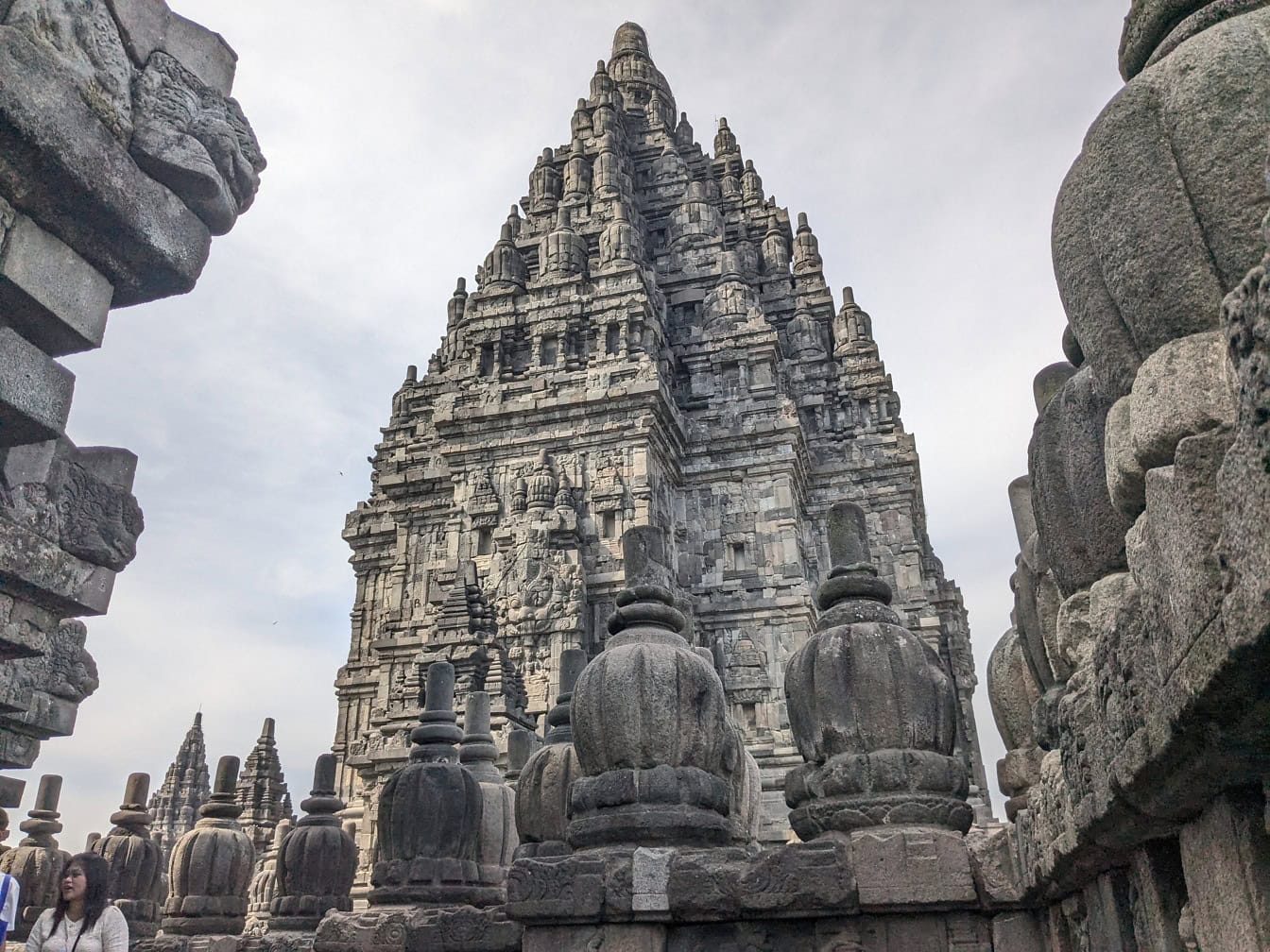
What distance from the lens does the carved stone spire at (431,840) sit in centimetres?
651

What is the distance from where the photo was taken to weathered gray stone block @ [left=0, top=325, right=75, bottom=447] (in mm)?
4234

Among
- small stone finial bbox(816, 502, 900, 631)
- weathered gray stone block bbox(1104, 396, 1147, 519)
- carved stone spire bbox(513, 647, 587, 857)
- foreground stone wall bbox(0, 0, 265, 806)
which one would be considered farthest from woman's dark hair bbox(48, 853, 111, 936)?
weathered gray stone block bbox(1104, 396, 1147, 519)

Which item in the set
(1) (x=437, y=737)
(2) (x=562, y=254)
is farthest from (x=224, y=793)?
(2) (x=562, y=254)

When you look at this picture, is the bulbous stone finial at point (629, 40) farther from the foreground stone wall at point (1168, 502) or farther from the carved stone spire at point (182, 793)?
the foreground stone wall at point (1168, 502)

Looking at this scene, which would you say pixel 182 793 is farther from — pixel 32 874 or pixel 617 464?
pixel 32 874

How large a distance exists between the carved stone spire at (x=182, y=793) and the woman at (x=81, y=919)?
120 ft

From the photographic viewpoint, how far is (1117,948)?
287 centimetres

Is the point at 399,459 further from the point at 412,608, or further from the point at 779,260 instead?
the point at 779,260

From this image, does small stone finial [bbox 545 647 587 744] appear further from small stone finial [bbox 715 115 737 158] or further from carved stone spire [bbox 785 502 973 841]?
small stone finial [bbox 715 115 737 158]

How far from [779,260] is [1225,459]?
3055 cm

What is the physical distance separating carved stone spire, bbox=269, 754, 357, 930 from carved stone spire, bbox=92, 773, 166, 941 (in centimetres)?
272

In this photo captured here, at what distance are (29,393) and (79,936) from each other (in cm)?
293

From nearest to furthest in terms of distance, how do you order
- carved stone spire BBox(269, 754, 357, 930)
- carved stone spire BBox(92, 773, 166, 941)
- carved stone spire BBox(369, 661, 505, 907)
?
carved stone spire BBox(369, 661, 505, 907)
carved stone spire BBox(269, 754, 357, 930)
carved stone spire BBox(92, 773, 166, 941)

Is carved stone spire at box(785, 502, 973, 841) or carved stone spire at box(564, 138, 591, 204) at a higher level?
carved stone spire at box(564, 138, 591, 204)
